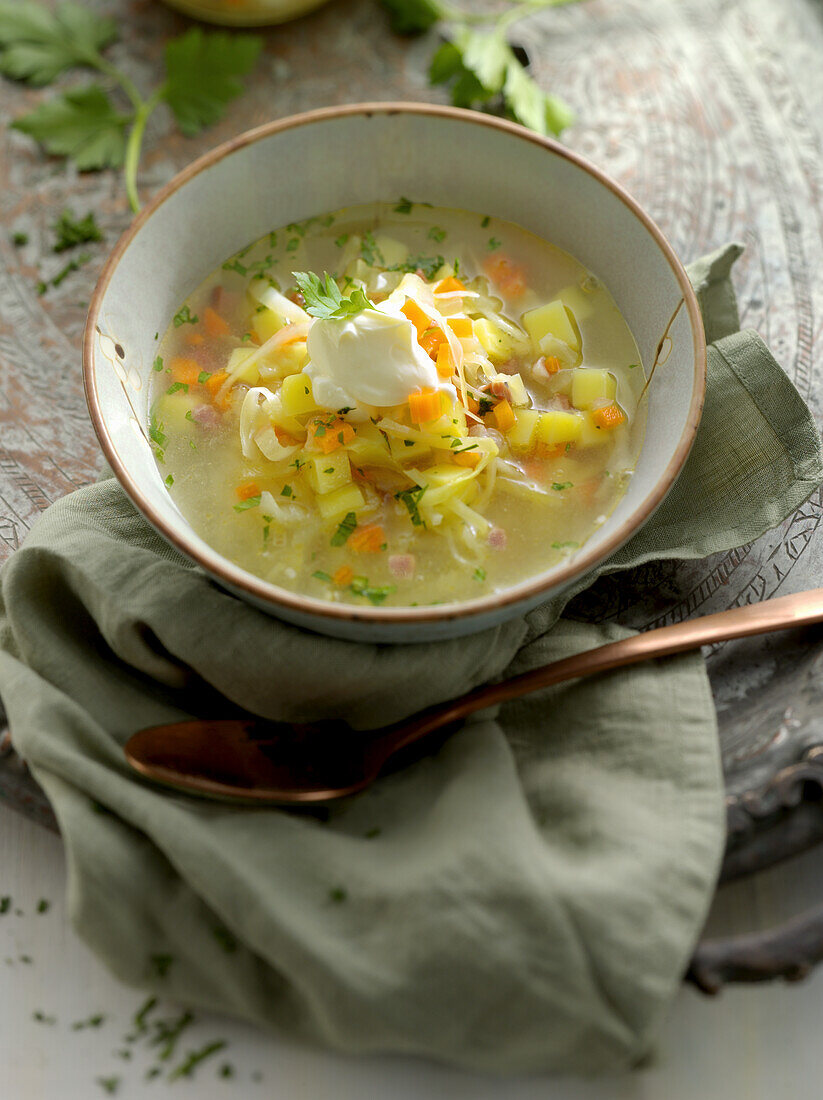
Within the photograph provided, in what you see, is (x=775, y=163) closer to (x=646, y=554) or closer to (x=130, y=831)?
(x=646, y=554)

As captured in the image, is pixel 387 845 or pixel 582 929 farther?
pixel 387 845

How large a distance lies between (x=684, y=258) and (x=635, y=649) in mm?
1446

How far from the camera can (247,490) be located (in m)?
2.62

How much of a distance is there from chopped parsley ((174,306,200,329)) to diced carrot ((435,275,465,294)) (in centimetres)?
68

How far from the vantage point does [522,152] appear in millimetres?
2955

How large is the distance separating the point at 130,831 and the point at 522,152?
2051mm

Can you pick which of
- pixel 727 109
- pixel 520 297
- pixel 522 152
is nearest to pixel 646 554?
pixel 520 297

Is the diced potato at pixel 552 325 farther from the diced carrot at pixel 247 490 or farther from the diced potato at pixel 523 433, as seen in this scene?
the diced carrot at pixel 247 490

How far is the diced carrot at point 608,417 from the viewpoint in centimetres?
271

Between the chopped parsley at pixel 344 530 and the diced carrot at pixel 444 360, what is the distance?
1.39 feet

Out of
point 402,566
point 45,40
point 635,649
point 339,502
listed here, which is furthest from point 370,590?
point 45,40

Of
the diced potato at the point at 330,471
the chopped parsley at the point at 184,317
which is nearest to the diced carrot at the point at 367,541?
the diced potato at the point at 330,471

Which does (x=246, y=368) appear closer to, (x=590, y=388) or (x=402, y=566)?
(x=402, y=566)

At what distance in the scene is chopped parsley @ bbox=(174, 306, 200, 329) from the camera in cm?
293
